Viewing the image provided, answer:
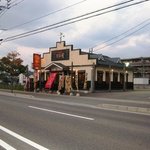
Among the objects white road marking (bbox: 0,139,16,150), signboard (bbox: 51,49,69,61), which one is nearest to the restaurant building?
signboard (bbox: 51,49,69,61)

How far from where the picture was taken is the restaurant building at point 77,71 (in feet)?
148

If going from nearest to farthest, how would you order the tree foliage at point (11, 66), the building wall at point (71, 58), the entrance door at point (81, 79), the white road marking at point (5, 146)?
1. the white road marking at point (5, 146)
2. the entrance door at point (81, 79)
3. the building wall at point (71, 58)
4. the tree foliage at point (11, 66)

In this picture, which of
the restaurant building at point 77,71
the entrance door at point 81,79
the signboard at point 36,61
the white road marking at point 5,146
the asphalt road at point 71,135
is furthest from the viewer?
the signboard at point 36,61

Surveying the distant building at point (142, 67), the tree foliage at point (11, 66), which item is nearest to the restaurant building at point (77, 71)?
the tree foliage at point (11, 66)

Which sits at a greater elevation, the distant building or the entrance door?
the distant building

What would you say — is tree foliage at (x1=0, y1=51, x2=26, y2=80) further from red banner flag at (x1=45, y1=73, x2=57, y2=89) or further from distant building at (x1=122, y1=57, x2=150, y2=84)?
distant building at (x1=122, y1=57, x2=150, y2=84)

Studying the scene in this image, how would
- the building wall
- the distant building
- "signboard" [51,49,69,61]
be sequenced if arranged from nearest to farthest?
the building wall < "signboard" [51,49,69,61] < the distant building

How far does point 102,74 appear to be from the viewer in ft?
155

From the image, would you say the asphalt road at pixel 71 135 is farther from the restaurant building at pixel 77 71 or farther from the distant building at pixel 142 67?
the distant building at pixel 142 67

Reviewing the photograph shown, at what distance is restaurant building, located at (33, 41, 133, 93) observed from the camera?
4525 cm

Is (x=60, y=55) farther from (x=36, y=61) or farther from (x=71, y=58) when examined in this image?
(x=36, y=61)

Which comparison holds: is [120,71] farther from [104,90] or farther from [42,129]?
[42,129]

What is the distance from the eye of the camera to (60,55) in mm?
50156

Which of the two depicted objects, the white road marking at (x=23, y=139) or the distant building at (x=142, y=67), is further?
the distant building at (x=142, y=67)
